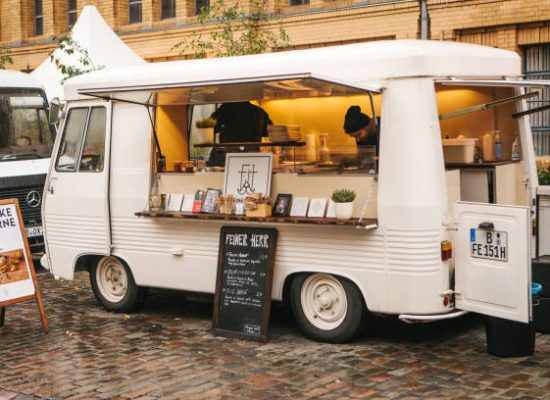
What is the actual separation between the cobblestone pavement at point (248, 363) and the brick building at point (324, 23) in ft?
31.3

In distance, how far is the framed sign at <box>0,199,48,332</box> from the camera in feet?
29.7

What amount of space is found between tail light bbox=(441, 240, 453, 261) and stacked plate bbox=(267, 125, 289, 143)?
2.15 metres

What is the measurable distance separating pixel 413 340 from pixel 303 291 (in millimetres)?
1097

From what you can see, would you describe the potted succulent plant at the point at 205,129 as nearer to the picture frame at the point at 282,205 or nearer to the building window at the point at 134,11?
the picture frame at the point at 282,205

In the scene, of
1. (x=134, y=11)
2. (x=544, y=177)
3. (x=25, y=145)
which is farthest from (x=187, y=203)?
(x=134, y=11)

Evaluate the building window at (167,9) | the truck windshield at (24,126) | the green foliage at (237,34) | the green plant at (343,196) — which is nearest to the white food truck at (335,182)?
the green plant at (343,196)

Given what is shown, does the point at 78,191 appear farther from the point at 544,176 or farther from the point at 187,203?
the point at 544,176

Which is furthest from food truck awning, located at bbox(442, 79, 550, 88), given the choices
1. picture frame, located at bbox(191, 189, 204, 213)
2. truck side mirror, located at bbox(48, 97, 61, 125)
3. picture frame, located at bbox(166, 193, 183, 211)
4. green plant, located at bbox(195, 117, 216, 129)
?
truck side mirror, located at bbox(48, 97, 61, 125)

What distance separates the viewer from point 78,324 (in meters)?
9.51

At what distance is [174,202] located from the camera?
364 inches

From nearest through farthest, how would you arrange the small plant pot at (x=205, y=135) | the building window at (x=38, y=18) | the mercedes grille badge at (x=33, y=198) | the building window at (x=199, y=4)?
1. the small plant pot at (x=205, y=135)
2. the mercedes grille badge at (x=33, y=198)
3. the building window at (x=199, y=4)
4. the building window at (x=38, y=18)

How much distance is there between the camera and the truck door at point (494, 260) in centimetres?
718

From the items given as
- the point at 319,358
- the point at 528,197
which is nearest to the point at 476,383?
the point at 319,358

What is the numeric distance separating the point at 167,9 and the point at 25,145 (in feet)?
34.6
